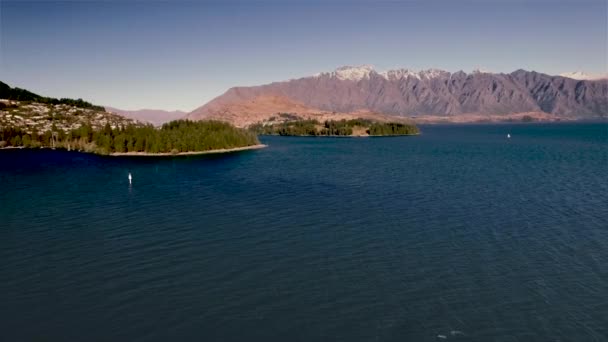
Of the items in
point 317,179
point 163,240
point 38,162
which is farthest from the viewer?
point 38,162

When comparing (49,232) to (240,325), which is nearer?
(240,325)

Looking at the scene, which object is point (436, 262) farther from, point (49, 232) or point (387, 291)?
point (49, 232)

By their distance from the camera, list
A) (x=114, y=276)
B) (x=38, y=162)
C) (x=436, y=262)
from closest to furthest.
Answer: (x=114, y=276) < (x=436, y=262) < (x=38, y=162)

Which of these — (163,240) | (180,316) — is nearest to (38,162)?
(163,240)

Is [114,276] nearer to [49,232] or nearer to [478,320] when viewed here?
[49,232]

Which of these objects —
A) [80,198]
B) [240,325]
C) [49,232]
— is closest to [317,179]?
[80,198]

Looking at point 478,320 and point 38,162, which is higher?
point 38,162
